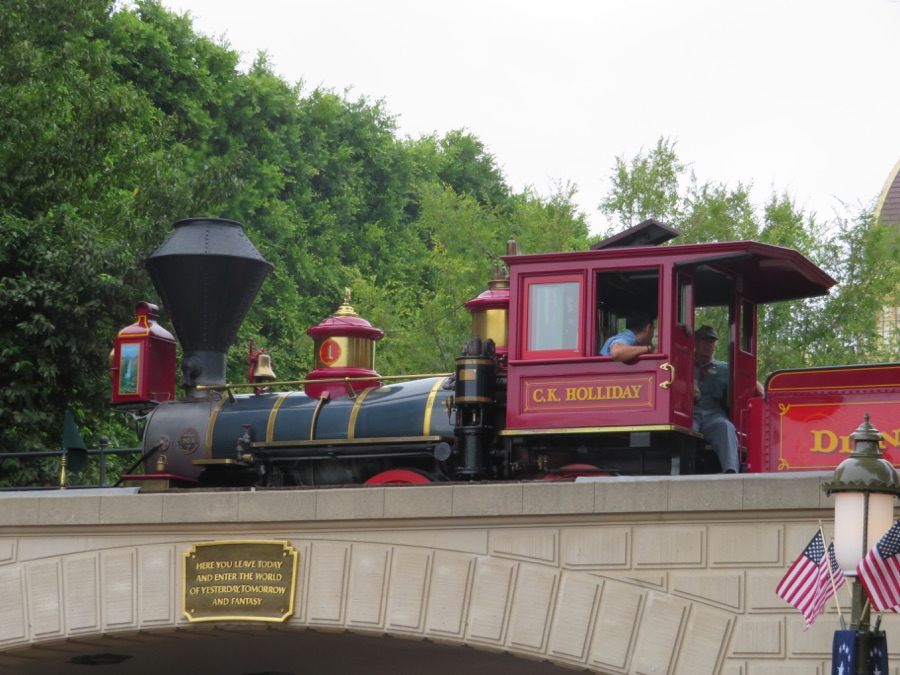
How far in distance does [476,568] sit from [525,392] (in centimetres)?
194

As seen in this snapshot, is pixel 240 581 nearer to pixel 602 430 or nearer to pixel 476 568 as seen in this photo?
pixel 476 568

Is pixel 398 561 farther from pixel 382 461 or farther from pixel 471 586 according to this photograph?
pixel 382 461

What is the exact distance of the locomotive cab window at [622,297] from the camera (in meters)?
13.0

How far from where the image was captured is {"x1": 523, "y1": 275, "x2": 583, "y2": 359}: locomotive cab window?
1295cm

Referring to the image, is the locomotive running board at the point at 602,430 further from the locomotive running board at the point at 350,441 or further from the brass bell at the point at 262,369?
the brass bell at the point at 262,369

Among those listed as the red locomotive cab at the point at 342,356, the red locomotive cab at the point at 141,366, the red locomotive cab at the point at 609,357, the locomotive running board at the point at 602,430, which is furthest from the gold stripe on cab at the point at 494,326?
the red locomotive cab at the point at 141,366

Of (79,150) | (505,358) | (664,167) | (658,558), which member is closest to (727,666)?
(658,558)

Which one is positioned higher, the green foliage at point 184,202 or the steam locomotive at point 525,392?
the green foliage at point 184,202

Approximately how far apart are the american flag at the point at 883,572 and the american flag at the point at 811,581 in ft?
2.44

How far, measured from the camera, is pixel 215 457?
47.9ft

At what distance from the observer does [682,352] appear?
42.1ft

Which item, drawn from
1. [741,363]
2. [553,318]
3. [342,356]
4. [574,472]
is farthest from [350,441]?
[741,363]

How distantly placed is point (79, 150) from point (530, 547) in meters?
13.7

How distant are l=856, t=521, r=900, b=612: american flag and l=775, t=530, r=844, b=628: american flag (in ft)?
2.44
